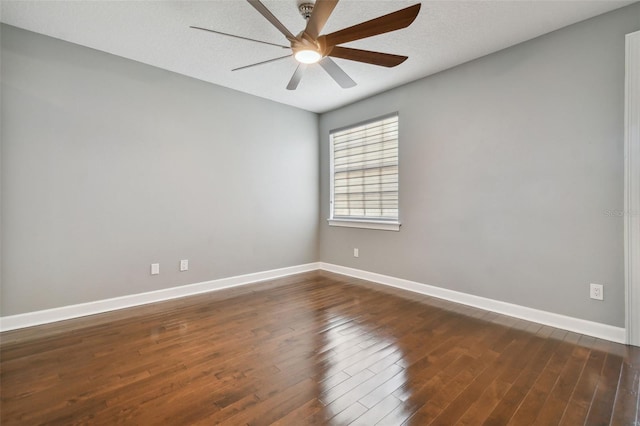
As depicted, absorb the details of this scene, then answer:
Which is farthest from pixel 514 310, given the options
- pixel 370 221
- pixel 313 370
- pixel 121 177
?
pixel 121 177

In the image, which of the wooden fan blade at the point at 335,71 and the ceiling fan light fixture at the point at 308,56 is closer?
the ceiling fan light fixture at the point at 308,56

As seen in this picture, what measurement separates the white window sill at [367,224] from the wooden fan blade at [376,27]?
241cm

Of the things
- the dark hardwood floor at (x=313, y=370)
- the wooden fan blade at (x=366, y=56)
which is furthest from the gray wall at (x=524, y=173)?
the wooden fan blade at (x=366, y=56)

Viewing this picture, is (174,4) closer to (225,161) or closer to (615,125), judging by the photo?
(225,161)

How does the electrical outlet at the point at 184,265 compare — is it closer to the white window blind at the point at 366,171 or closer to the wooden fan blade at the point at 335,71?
the white window blind at the point at 366,171

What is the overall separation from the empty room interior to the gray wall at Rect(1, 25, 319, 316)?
19 millimetres

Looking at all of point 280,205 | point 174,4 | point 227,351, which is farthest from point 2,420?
point 280,205

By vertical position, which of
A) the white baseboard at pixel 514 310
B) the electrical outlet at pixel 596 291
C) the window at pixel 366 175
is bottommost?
the white baseboard at pixel 514 310

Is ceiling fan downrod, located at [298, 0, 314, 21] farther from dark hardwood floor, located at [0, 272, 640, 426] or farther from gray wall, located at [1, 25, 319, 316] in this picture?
dark hardwood floor, located at [0, 272, 640, 426]

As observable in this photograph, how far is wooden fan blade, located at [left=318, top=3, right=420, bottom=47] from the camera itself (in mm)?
1694

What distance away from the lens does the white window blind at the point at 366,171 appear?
12.9 feet

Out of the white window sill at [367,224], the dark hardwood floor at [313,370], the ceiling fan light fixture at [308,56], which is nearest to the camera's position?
the dark hardwood floor at [313,370]

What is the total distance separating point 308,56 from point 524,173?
2.27 m

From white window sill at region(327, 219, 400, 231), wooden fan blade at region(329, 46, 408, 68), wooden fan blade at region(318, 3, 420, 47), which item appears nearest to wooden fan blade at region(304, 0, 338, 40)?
wooden fan blade at region(318, 3, 420, 47)
